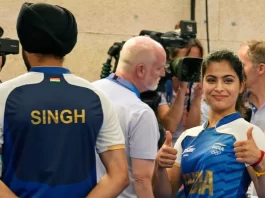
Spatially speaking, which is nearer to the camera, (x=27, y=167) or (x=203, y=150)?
(x=27, y=167)

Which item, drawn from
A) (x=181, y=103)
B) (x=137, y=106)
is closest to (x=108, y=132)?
(x=137, y=106)

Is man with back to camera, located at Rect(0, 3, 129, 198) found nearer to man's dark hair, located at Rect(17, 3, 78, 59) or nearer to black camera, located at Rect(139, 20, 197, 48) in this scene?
man's dark hair, located at Rect(17, 3, 78, 59)

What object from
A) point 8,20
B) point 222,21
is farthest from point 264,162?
point 222,21

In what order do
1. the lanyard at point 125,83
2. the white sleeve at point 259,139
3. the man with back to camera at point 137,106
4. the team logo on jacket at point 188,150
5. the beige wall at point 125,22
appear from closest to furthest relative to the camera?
the white sleeve at point 259,139 → the team logo on jacket at point 188,150 → the man with back to camera at point 137,106 → the lanyard at point 125,83 → the beige wall at point 125,22

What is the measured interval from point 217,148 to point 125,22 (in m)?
2.31

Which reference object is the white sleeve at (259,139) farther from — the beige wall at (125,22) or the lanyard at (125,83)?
the beige wall at (125,22)

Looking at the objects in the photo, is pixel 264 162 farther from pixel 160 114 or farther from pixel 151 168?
pixel 160 114

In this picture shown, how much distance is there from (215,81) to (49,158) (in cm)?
68

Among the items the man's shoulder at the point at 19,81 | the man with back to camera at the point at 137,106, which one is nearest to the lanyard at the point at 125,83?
the man with back to camera at the point at 137,106

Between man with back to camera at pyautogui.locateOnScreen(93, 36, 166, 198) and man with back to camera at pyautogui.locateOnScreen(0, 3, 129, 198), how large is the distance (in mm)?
518

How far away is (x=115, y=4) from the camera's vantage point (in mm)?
3914

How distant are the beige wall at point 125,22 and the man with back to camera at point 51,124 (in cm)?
208

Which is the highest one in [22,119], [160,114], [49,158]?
[22,119]

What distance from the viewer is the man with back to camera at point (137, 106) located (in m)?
2.02
